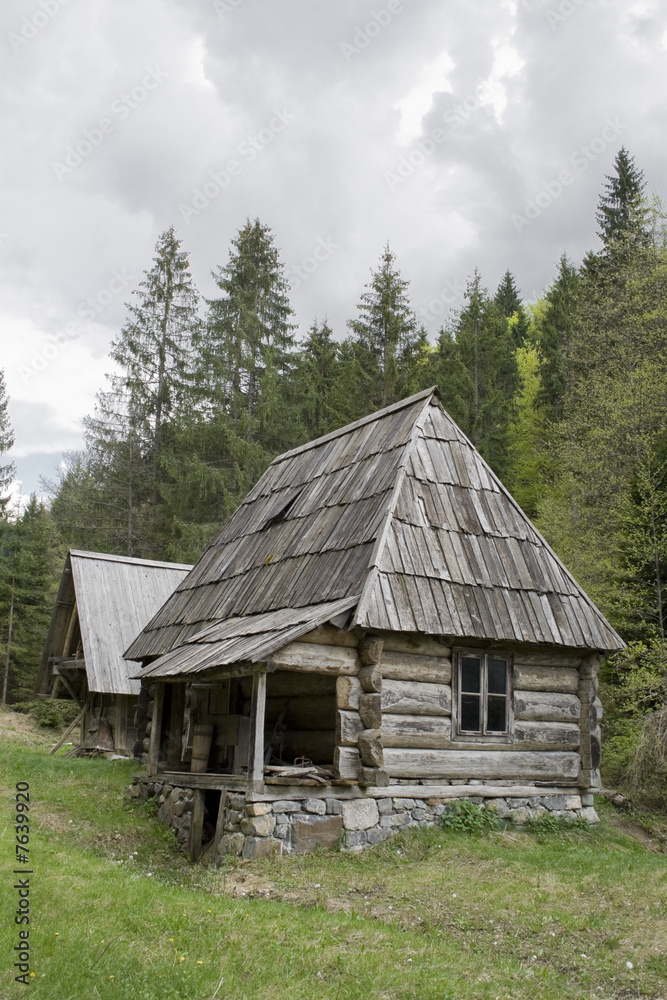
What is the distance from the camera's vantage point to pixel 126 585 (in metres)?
24.5

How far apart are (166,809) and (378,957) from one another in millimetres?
6975

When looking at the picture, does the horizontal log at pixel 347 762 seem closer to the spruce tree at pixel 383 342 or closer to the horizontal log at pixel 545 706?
the horizontal log at pixel 545 706

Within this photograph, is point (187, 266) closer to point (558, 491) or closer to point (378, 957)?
point (558, 491)

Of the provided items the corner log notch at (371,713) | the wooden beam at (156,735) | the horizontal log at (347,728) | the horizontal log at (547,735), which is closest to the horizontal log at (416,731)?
the corner log notch at (371,713)

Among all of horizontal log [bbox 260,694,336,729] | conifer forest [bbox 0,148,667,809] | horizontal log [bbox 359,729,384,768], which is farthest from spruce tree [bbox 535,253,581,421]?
horizontal log [bbox 359,729,384,768]

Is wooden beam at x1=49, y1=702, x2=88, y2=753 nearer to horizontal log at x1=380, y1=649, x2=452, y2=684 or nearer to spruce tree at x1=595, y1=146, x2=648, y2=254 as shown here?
horizontal log at x1=380, y1=649, x2=452, y2=684

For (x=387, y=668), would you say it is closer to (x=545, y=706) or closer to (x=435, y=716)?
(x=435, y=716)

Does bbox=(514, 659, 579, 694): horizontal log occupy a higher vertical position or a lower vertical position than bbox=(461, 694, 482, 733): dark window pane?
higher

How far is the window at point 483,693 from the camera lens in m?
12.3

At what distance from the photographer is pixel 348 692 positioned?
11.2 m

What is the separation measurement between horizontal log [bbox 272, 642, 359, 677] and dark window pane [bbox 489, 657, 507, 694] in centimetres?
235

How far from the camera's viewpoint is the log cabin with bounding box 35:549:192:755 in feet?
73.2

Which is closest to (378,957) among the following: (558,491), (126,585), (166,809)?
(166,809)

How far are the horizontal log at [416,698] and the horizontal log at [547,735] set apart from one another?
1.34 meters
